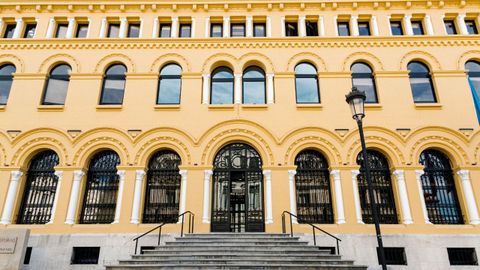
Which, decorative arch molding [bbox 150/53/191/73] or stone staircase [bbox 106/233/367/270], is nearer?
stone staircase [bbox 106/233/367/270]

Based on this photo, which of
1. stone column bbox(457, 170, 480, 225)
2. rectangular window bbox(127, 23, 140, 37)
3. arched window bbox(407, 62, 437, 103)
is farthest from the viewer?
rectangular window bbox(127, 23, 140, 37)

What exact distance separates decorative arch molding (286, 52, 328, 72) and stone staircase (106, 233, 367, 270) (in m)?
7.56

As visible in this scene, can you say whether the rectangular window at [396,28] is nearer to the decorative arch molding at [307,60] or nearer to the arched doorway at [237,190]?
the decorative arch molding at [307,60]

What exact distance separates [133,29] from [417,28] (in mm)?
13700

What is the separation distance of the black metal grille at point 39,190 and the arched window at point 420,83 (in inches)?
623

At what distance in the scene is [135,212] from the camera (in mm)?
12781

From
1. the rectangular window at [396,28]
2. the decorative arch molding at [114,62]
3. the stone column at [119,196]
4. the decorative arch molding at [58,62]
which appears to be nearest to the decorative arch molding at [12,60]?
the decorative arch molding at [58,62]

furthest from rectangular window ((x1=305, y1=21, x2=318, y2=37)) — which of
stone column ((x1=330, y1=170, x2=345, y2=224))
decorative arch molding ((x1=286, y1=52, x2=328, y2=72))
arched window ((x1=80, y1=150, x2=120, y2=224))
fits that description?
arched window ((x1=80, y1=150, x2=120, y2=224))

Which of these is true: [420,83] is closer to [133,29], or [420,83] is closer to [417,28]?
[417,28]

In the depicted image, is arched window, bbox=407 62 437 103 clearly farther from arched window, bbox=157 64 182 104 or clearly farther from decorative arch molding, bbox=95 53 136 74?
decorative arch molding, bbox=95 53 136 74

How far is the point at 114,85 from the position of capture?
49.2ft

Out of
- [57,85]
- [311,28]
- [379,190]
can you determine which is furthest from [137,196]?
[311,28]

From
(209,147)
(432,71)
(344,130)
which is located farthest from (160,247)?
(432,71)

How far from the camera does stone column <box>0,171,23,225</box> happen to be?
12719mm
